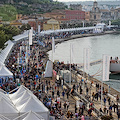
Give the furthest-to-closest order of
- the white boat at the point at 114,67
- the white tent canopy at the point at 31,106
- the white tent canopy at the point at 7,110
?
the white boat at the point at 114,67
the white tent canopy at the point at 31,106
the white tent canopy at the point at 7,110

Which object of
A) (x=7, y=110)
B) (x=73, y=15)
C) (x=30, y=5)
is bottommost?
(x=73, y=15)

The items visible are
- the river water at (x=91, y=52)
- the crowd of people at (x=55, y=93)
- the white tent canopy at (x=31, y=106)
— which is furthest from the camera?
the river water at (x=91, y=52)

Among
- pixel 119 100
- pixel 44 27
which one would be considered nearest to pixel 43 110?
pixel 119 100

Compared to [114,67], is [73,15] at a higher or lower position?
lower

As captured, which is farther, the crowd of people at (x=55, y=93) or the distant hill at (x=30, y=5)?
the distant hill at (x=30, y=5)

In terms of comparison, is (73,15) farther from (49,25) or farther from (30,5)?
(30,5)

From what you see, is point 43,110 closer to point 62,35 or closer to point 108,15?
point 62,35

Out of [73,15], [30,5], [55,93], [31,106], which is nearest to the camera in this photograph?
[31,106]

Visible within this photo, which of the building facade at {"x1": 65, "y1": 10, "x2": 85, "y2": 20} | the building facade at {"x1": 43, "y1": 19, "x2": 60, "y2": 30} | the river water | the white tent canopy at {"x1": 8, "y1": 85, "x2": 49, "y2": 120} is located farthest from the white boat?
the building facade at {"x1": 65, "y1": 10, "x2": 85, "y2": 20}

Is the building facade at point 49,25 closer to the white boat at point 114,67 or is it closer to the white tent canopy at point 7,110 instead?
the white boat at point 114,67

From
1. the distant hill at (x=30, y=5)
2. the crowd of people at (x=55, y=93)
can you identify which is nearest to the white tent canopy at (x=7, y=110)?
the crowd of people at (x=55, y=93)

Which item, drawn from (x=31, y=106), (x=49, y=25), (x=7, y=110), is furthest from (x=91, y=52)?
(x=7, y=110)

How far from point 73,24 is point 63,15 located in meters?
4.04

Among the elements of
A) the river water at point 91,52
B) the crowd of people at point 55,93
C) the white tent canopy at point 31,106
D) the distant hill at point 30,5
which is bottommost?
the river water at point 91,52
